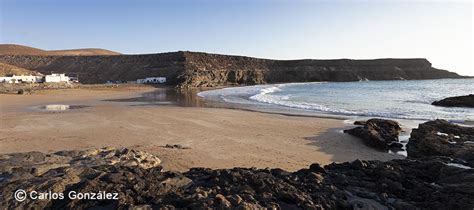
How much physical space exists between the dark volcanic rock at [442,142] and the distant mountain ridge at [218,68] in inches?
2330

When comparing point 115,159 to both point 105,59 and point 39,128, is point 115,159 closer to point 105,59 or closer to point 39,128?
point 39,128

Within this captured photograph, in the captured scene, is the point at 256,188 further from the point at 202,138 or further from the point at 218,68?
the point at 218,68

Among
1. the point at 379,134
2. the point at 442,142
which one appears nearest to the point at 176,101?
the point at 379,134

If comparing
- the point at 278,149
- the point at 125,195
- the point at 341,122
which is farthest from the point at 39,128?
the point at 341,122

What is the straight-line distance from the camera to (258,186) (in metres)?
5.47

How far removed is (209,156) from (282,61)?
379 ft

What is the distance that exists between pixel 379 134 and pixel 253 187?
9.44 m

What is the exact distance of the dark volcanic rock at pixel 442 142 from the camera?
348 inches

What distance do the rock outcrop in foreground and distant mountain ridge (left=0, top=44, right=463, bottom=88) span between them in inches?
2492

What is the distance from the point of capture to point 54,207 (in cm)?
479

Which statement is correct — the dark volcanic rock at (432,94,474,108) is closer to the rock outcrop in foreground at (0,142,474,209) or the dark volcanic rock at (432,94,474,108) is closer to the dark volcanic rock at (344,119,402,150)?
the dark volcanic rock at (344,119,402,150)
